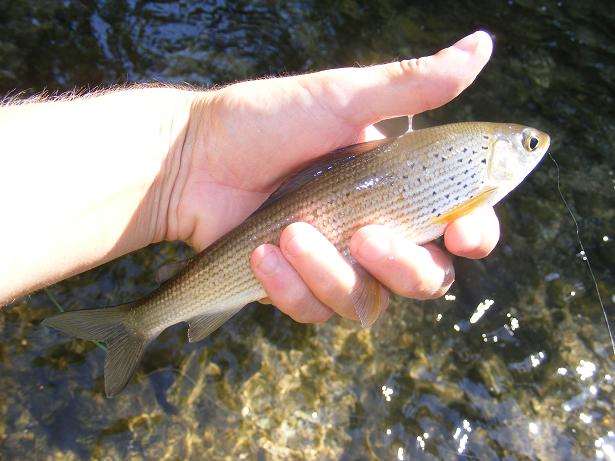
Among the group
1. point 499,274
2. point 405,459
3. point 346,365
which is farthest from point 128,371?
point 499,274

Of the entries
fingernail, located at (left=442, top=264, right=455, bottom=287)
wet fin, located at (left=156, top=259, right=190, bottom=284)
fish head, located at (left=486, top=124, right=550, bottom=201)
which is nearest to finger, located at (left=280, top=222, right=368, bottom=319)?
fingernail, located at (left=442, top=264, right=455, bottom=287)

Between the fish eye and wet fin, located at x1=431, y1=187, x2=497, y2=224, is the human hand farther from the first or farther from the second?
the fish eye

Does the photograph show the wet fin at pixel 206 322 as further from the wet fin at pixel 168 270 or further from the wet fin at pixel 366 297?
the wet fin at pixel 366 297

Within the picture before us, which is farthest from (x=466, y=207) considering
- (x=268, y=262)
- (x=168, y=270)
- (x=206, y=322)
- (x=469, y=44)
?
(x=168, y=270)

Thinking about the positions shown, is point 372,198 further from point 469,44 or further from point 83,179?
point 83,179

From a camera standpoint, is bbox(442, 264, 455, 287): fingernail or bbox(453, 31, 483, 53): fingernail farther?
bbox(442, 264, 455, 287): fingernail

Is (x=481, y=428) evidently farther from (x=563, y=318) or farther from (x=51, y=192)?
(x=51, y=192)
